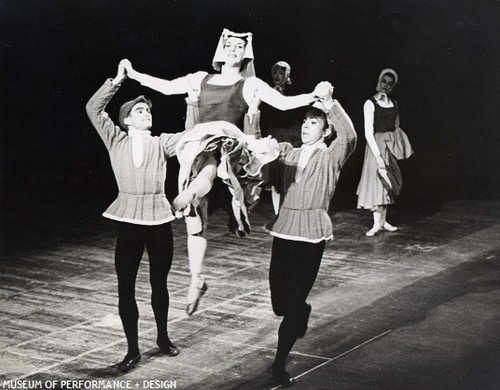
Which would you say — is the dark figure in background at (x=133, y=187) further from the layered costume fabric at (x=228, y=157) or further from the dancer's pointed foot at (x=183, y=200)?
the dancer's pointed foot at (x=183, y=200)

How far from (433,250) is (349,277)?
43.3 inches

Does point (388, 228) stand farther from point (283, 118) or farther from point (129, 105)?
point (129, 105)

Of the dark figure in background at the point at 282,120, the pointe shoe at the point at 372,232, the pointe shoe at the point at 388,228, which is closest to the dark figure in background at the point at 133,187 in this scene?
the dark figure in background at the point at 282,120

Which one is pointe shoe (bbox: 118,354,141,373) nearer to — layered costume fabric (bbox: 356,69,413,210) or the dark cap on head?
the dark cap on head

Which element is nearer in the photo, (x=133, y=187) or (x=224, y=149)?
(x=224, y=149)

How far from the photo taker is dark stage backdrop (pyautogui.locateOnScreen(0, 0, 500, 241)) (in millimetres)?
7949

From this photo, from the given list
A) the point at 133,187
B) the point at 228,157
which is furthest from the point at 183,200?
the point at 133,187

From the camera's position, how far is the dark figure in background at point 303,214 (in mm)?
5004

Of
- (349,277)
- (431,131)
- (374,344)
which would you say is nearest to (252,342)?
(374,344)

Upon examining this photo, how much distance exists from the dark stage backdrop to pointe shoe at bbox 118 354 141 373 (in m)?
2.91

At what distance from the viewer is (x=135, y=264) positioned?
5.15 meters

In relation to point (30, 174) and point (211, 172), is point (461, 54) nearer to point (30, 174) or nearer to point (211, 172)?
point (30, 174)

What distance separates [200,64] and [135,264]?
3.75 metres

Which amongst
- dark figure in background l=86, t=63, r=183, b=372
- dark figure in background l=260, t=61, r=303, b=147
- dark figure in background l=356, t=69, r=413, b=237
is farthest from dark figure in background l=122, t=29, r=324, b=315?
dark figure in background l=356, t=69, r=413, b=237
